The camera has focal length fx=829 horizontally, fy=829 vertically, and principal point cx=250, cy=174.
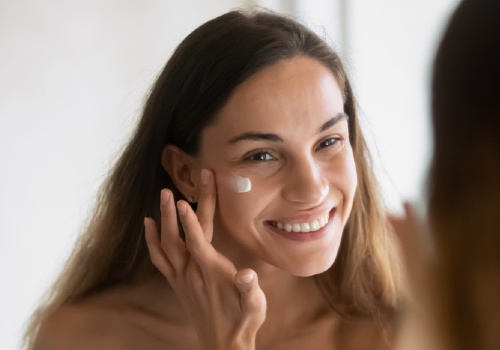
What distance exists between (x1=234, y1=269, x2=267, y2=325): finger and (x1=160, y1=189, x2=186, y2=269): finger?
143mm

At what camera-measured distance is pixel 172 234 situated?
143cm

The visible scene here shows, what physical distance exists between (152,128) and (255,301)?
1.43 ft

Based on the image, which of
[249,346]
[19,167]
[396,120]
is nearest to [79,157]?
[19,167]

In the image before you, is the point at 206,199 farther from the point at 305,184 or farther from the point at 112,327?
→ the point at 112,327

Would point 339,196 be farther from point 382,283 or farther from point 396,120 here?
point 396,120

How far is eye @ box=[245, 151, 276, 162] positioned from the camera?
1.43m

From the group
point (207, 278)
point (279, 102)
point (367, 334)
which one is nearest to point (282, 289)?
point (367, 334)

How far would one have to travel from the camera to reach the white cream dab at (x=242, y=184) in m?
1.43

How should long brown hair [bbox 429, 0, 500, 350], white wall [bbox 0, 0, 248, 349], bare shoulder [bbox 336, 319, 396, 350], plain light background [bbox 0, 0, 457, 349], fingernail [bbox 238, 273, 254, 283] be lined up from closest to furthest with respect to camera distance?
long brown hair [bbox 429, 0, 500, 350]
fingernail [bbox 238, 273, 254, 283]
bare shoulder [bbox 336, 319, 396, 350]
plain light background [bbox 0, 0, 457, 349]
white wall [bbox 0, 0, 248, 349]

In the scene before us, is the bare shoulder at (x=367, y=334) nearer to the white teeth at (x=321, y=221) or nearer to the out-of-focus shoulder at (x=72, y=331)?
the white teeth at (x=321, y=221)

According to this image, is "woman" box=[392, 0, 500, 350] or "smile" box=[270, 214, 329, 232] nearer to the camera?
"woman" box=[392, 0, 500, 350]

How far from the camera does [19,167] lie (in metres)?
2.44

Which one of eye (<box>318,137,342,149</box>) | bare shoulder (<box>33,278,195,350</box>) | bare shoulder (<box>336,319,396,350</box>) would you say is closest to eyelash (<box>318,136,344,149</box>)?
eye (<box>318,137,342,149</box>)

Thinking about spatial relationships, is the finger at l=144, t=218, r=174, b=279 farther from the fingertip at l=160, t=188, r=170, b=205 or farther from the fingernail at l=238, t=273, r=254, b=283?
the fingernail at l=238, t=273, r=254, b=283
